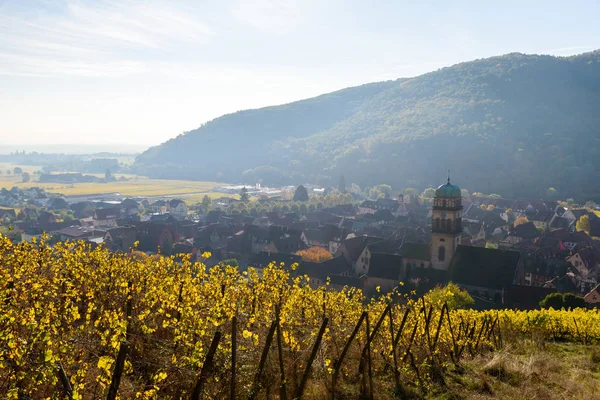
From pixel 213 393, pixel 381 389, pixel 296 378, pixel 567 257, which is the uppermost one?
pixel 213 393

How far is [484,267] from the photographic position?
4766 centimetres

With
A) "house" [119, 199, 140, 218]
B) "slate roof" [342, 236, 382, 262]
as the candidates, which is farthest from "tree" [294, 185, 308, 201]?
"slate roof" [342, 236, 382, 262]

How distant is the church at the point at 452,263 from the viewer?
46781 millimetres

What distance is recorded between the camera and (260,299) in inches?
547

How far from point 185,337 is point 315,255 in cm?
5978

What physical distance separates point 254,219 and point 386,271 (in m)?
51.4

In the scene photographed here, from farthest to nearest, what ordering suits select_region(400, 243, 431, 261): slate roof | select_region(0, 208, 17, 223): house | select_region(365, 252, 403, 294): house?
select_region(0, 208, 17, 223): house
select_region(400, 243, 431, 261): slate roof
select_region(365, 252, 403, 294): house

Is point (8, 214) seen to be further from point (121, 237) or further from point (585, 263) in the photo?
point (585, 263)

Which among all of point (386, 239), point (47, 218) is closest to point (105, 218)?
point (47, 218)

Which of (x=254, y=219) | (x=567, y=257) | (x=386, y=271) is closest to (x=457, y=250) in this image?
(x=386, y=271)

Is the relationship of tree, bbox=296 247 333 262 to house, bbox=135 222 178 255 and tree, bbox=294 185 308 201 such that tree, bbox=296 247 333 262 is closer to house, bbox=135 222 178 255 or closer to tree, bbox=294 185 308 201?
house, bbox=135 222 178 255

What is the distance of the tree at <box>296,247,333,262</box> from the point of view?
67000 millimetres

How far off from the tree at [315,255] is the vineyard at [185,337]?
4717cm

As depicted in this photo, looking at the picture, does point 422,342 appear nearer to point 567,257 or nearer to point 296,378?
point 296,378
